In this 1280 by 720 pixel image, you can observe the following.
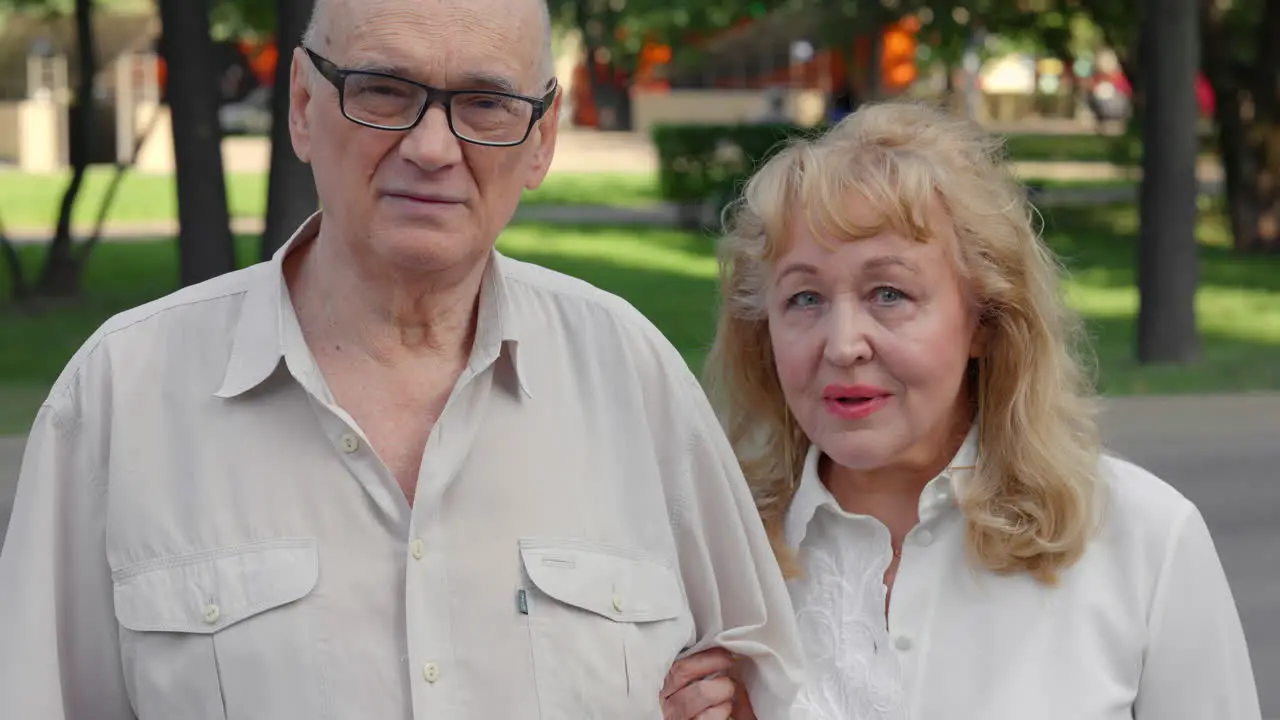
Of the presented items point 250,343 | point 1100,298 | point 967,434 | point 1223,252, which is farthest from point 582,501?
point 1223,252

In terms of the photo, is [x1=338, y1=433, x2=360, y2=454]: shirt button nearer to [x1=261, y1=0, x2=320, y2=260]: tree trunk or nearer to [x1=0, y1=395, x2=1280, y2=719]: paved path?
[x1=0, y1=395, x2=1280, y2=719]: paved path

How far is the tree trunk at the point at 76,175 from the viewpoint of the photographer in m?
17.3

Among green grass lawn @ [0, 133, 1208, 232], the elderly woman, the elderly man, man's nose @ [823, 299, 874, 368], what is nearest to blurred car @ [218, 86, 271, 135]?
green grass lawn @ [0, 133, 1208, 232]

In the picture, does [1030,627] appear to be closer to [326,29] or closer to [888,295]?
[888,295]

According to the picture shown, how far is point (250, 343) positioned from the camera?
2406mm

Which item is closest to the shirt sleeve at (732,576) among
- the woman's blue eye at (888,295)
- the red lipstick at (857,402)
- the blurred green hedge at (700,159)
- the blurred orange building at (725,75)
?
the red lipstick at (857,402)

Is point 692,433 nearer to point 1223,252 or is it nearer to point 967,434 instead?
point 967,434

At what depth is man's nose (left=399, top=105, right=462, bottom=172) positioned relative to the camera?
92.1 inches

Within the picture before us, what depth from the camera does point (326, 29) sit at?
2.42 meters

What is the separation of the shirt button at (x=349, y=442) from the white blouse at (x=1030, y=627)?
1001 millimetres

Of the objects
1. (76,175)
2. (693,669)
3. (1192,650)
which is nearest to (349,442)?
(693,669)

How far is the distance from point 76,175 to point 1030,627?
16.5m

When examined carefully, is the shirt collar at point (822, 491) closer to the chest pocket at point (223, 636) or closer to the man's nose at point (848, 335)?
the man's nose at point (848, 335)

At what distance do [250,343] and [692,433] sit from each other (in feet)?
2.08
